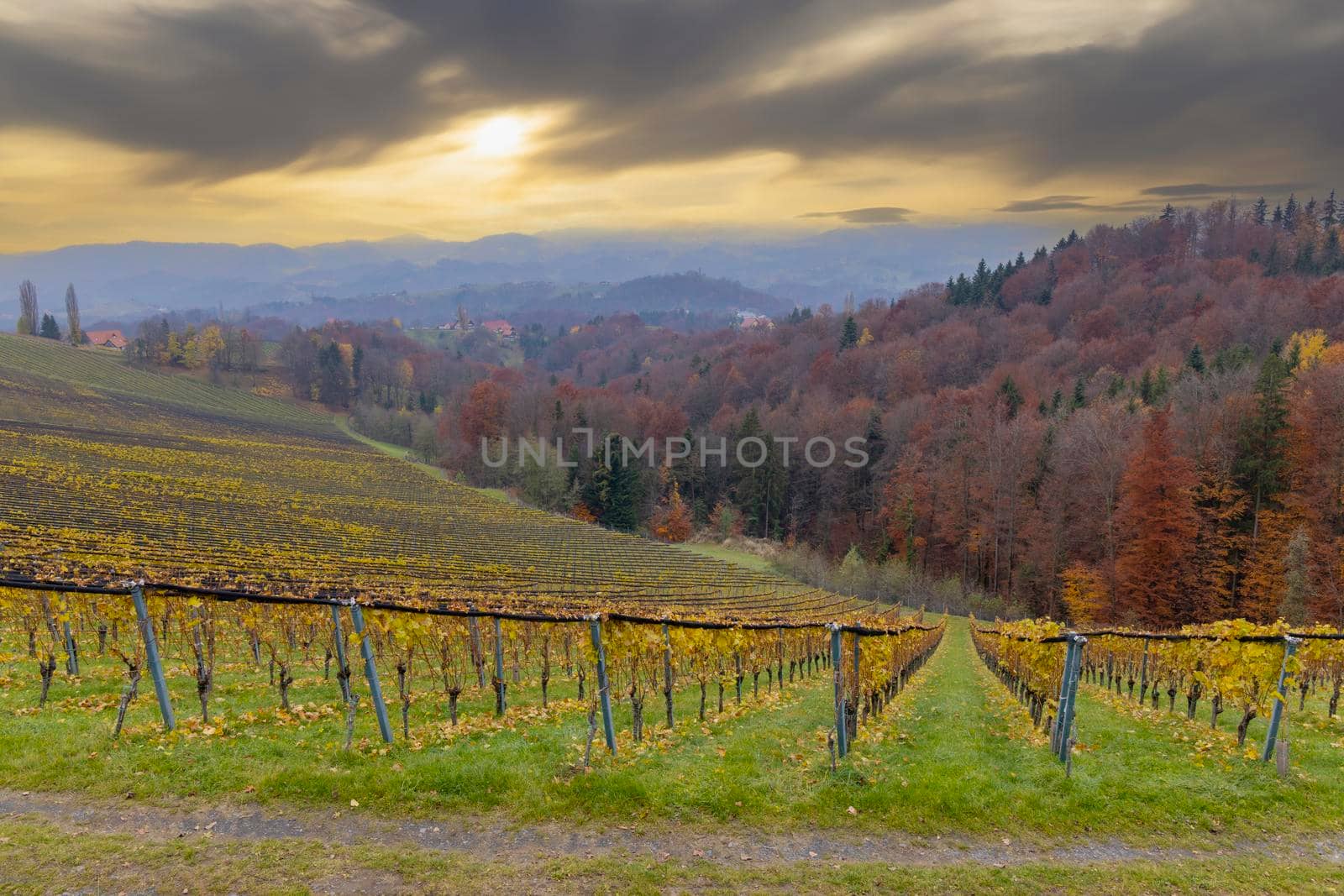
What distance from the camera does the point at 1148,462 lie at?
4700 cm

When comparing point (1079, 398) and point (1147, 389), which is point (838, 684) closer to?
point (1079, 398)

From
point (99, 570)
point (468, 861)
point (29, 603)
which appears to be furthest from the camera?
point (99, 570)

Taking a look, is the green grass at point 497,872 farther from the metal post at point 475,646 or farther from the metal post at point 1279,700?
the metal post at point 475,646

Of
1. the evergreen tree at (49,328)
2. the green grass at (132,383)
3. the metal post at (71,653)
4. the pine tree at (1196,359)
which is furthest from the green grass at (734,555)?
the evergreen tree at (49,328)

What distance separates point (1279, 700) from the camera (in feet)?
29.6

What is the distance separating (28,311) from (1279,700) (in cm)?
24022

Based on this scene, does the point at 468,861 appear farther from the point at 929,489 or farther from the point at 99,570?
the point at 929,489

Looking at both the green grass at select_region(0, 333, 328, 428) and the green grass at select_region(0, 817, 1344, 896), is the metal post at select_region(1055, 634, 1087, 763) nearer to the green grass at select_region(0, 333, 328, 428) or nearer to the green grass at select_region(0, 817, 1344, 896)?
the green grass at select_region(0, 817, 1344, 896)

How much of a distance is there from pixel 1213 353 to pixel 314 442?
12206 centimetres

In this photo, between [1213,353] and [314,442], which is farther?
[314,442]

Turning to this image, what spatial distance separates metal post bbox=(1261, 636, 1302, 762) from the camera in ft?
29.5

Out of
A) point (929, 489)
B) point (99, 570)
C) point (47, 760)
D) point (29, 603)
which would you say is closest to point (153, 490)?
point (99, 570)

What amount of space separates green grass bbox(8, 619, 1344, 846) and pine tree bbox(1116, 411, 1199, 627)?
4144 centimetres

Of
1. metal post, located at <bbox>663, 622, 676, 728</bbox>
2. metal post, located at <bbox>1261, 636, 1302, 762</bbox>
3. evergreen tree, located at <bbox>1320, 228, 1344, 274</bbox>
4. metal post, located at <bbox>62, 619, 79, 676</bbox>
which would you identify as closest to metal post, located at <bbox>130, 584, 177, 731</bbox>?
metal post, located at <bbox>62, 619, 79, 676</bbox>
